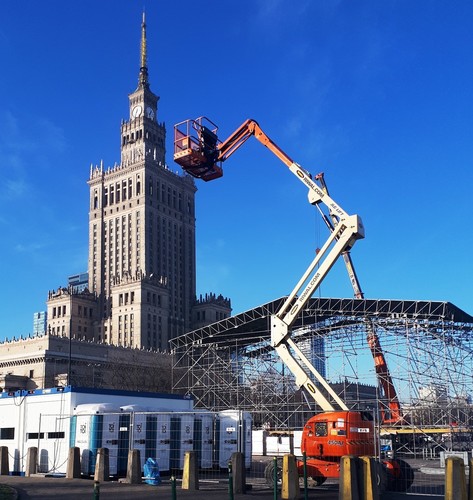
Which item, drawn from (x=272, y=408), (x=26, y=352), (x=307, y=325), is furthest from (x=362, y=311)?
(x=26, y=352)

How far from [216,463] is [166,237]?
121 m

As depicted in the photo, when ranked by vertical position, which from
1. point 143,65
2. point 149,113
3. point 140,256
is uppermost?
point 143,65

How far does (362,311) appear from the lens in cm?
5166

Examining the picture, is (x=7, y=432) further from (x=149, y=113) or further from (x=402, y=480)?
(x=149, y=113)

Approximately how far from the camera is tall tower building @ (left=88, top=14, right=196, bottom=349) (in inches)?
5074

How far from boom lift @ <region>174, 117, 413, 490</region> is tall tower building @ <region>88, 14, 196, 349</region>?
318ft

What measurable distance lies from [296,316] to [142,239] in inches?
4454

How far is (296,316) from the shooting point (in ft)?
90.8

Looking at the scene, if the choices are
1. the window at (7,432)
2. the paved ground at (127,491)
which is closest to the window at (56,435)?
the window at (7,432)

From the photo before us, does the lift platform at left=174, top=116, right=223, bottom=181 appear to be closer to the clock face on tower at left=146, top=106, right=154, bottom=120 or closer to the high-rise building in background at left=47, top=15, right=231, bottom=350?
the high-rise building in background at left=47, top=15, right=231, bottom=350

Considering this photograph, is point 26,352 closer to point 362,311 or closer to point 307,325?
point 307,325

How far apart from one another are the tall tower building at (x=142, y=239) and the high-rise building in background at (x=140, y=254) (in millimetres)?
215

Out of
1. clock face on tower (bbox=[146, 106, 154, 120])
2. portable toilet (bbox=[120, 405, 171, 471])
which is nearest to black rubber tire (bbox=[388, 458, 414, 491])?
portable toilet (bbox=[120, 405, 171, 471])

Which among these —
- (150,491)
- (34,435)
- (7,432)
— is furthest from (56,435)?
(150,491)
